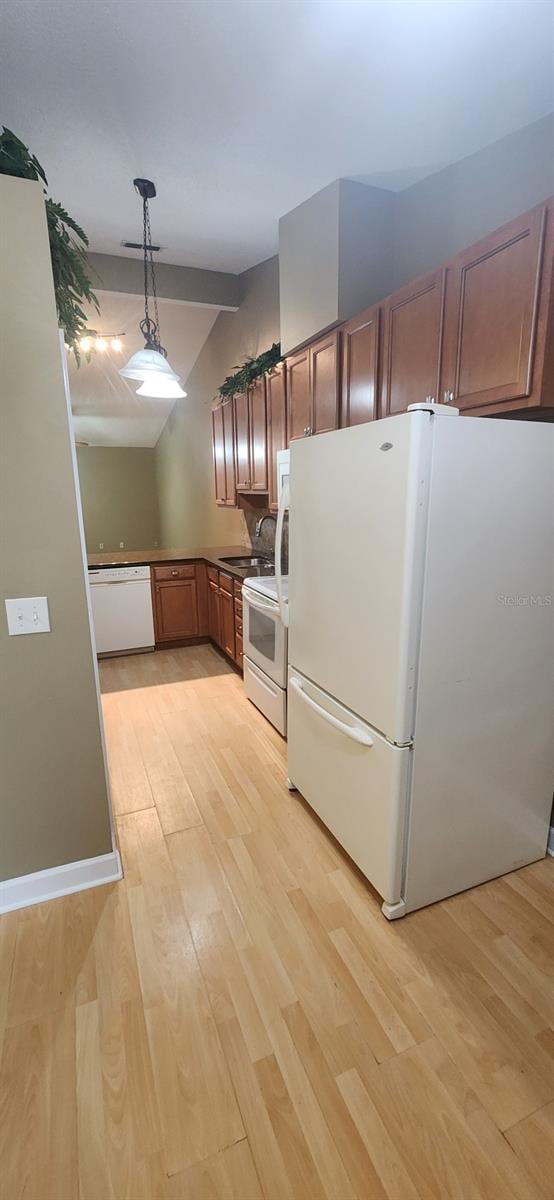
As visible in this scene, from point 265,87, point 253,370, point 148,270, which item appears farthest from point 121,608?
point 265,87

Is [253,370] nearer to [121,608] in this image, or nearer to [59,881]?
[121,608]

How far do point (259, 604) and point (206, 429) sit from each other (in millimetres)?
3638

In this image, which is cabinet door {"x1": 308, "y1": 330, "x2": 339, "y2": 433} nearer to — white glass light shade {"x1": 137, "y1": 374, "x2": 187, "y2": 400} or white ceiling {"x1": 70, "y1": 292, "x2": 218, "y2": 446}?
white glass light shade {"x1": 137, "y1": 374, "x2": 187, "y2": 400}

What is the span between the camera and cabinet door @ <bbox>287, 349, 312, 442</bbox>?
2.99m

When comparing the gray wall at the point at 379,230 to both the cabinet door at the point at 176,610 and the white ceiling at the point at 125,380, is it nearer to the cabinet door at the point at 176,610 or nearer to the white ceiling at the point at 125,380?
the white ceiling at the point at 125,380

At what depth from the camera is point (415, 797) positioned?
1.67m

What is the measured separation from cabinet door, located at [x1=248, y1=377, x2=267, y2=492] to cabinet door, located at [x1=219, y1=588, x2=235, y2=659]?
92 cm

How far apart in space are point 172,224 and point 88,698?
3259mm

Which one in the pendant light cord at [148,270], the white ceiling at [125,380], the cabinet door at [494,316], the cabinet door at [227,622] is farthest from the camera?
the white ceiling at [125,380]

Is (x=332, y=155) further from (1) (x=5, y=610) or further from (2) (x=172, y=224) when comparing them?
(1) (x=5, y=610)

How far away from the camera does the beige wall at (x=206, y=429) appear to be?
4.19 meters

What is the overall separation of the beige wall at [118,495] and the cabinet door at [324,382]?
7.09 meters

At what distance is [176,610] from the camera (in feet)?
15.1

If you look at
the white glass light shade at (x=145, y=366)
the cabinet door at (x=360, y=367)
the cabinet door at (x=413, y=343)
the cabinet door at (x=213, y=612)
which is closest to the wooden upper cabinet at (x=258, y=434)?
the white glass light shade at (x=145, y=366)
